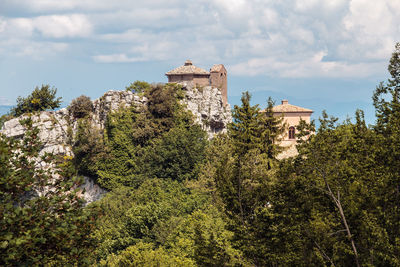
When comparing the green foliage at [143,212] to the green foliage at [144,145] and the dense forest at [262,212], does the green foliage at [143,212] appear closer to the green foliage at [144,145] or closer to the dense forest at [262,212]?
the dense forest at [262,212]

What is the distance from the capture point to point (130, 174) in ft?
170

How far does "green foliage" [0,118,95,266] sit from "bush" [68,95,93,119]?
43.1m

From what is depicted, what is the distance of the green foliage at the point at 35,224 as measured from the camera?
33.1 ft

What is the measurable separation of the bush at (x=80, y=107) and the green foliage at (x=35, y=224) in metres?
43.1

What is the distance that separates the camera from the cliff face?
51750mm

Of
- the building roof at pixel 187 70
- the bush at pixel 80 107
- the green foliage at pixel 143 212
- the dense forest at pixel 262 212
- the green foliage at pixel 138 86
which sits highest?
the building roof at pixel 187 70

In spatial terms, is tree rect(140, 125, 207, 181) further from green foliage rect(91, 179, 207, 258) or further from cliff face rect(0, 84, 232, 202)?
cliff face rect(0, 84, 232, 202)

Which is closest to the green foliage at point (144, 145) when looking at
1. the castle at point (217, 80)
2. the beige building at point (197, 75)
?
the beige building at point (197, 75)

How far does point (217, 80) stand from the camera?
204 ft

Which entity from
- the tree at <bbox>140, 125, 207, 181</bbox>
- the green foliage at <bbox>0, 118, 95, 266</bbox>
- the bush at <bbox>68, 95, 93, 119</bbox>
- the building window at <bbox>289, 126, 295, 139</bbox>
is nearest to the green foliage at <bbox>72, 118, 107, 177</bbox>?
the bush at <bbox>68, 95, 93, 119</bbox>

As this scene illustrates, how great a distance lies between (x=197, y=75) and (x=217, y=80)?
3.33 metres

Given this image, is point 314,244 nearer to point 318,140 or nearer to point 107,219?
point 318,140

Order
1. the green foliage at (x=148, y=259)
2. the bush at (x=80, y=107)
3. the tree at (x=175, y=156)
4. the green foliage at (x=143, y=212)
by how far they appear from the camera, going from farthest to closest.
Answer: the bush at (x=80, y=107), the tree at (x=175, y=156), the green foliage at (x=143, y=212), the green foliage at (x=148, y=259)

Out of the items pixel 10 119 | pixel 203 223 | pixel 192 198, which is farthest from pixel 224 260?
pixel 10 119
